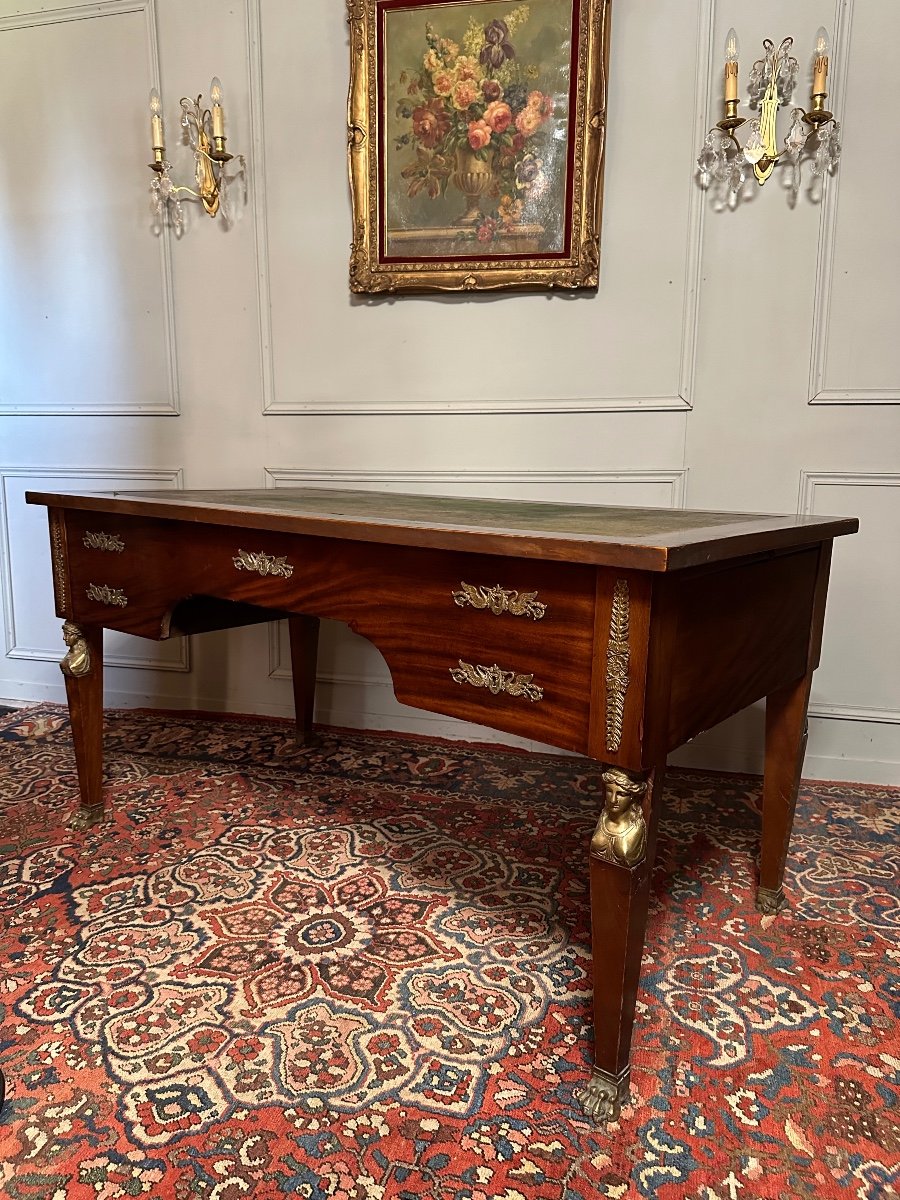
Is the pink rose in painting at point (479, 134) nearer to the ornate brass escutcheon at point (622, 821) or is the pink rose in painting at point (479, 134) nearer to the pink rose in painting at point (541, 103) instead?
the pink rose in painting at point (541, 103)

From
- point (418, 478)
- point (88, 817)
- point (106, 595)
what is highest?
point (418, 478)

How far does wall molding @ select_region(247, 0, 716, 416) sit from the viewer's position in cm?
230

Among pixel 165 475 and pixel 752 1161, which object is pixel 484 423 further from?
pixel 752 1161

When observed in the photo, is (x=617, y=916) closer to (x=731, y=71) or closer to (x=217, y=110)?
(x=731, y=71)

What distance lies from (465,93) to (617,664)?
220 centimetres

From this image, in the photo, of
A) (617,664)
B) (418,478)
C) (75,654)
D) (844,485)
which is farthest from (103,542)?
(844,485)

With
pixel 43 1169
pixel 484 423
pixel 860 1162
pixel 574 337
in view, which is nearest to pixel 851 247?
pixel 574 337

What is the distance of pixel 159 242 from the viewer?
2.93m

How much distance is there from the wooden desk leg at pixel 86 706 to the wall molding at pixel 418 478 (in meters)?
0.92

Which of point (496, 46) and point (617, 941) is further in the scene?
point (496, 46)

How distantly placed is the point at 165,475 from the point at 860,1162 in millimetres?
2900

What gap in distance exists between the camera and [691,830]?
209cm

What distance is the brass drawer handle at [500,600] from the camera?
1.18 metres

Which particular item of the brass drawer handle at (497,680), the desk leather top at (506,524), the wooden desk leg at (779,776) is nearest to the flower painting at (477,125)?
the desk leather top at (506,524)
